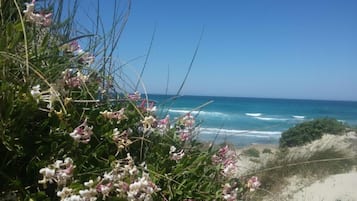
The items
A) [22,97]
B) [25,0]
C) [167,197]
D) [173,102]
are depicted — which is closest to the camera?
[22,97]

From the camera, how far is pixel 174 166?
2027 millimetres

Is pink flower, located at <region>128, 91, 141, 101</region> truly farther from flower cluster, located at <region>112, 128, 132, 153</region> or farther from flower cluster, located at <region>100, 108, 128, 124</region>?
flower cluster, located at <region>112, 128, 132, 153</region>

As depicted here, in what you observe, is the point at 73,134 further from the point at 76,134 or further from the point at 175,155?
the point at 175,155

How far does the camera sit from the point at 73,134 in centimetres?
157

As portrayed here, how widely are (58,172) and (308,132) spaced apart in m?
19.6

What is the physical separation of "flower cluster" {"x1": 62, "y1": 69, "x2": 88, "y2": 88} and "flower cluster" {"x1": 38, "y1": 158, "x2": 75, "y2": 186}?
1.31 feet

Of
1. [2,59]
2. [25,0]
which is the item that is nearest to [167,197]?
[2,59]

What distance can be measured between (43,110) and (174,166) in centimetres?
68

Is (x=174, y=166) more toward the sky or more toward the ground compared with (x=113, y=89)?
more toward the ground

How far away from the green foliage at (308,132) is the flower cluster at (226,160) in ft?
54.4

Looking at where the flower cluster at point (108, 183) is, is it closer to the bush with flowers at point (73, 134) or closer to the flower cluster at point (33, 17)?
the bush with flowers at point (73, 134)

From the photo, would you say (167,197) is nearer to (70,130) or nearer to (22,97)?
→ (70,130)

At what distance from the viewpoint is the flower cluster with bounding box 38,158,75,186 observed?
1438 mm

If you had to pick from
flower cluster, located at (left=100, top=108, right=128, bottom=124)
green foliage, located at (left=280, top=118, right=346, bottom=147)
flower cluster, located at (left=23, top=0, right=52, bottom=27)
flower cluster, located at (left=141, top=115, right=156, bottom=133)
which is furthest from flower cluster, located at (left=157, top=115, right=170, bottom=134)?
green foliage, located at (left=280, top=118, right=346, bottom=147)
